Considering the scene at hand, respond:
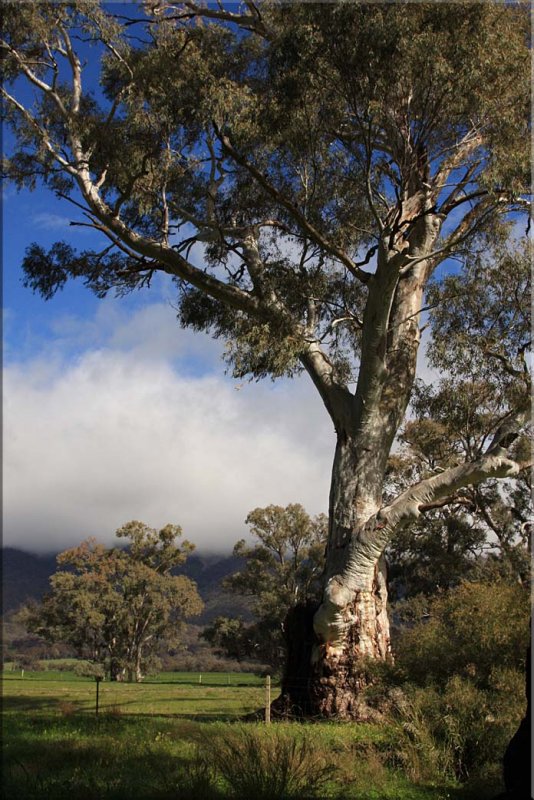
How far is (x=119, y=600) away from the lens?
4084cm

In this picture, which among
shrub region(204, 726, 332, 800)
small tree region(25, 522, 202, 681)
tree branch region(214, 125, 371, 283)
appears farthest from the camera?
small tree region(25, 522, 202, 681)

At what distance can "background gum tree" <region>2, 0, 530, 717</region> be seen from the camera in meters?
10.6

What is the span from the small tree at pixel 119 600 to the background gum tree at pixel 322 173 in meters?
29.1

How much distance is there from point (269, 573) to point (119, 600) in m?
9.50

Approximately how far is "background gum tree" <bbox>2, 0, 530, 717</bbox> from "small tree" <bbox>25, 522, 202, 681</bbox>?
29.1 meters

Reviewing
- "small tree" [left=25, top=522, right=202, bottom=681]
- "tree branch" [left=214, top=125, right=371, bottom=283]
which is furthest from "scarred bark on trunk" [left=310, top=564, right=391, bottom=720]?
"small tree" [left=25, top=522, right=202, bottom=681]

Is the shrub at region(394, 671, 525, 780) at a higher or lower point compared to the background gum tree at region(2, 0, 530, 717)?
lower

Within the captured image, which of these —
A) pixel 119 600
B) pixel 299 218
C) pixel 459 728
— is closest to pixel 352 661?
pixel 459 728

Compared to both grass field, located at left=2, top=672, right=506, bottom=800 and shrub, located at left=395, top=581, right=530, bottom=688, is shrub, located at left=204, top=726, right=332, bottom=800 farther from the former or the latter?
shrub, located at left=395, top=581, right=530, bottom=688

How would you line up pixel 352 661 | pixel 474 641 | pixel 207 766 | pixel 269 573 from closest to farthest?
pixel 207 766 → pixel 474 641 → pixel 352 661 → pixel 269 573

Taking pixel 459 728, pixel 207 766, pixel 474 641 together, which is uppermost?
pixel 474 641

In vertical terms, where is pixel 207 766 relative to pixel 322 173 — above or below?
below

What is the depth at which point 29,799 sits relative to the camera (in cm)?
489

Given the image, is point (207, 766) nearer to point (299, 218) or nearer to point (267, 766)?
point (267, 766)
